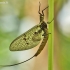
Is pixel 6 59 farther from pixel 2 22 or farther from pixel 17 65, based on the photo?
pixel 2 22

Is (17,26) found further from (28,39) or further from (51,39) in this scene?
(51,39)

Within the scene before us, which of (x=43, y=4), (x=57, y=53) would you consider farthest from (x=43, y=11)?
(x=57, y=53)

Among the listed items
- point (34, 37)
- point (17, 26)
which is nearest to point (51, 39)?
point (34, 37)

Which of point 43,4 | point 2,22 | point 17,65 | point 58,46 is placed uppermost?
point 43,4

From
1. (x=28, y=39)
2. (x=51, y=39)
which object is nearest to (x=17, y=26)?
(x=28, y=39)

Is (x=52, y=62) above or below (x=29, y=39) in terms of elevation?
below

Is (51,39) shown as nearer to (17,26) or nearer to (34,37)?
(34,37)
